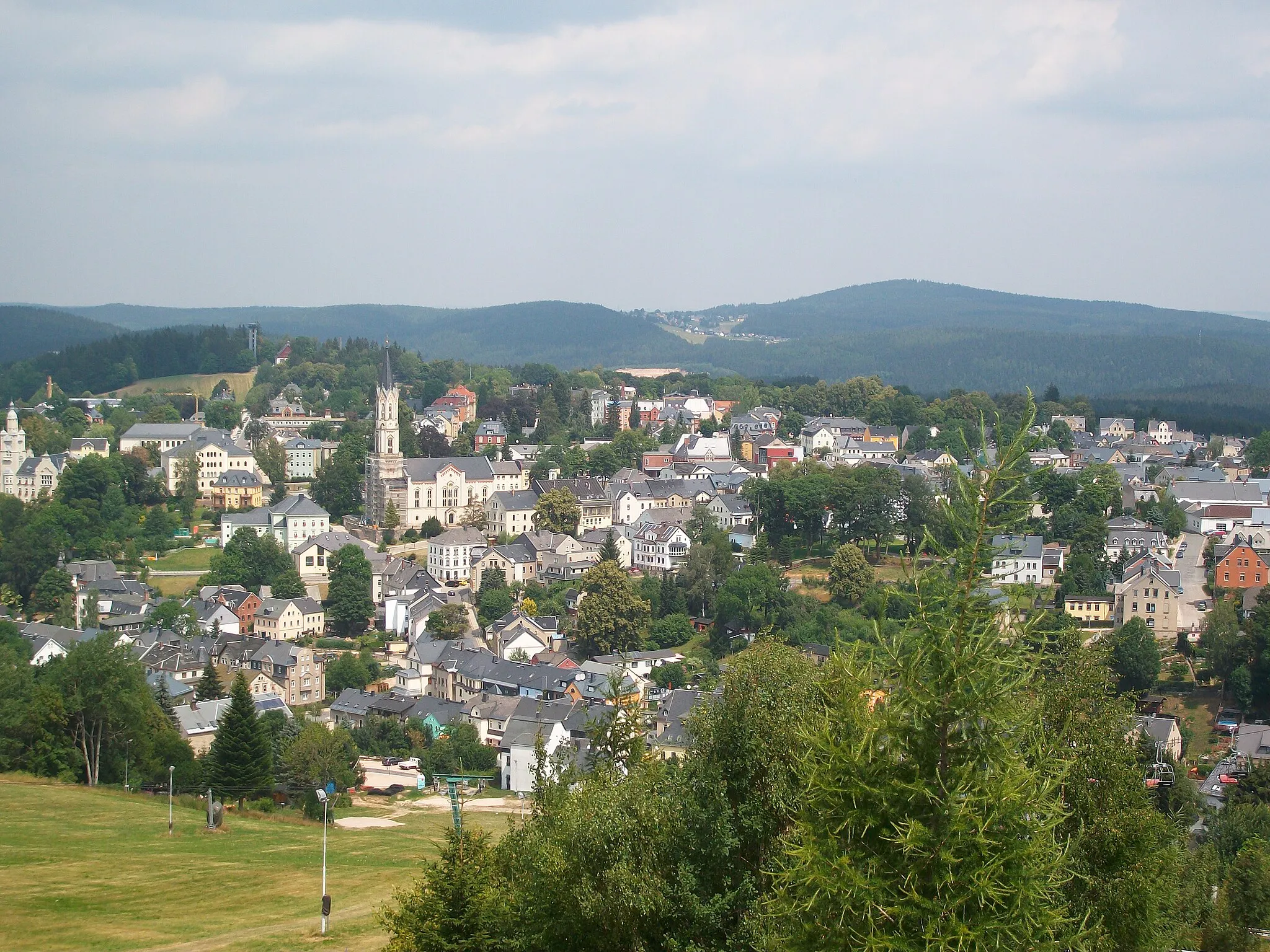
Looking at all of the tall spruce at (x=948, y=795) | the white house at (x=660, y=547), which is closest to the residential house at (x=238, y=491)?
the white house at (x=660, y=547)

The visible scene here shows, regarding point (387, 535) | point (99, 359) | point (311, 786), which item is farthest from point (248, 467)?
point (99, 359)

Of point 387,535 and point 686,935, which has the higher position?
point 686,935

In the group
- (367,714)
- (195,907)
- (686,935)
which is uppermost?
(686,935)

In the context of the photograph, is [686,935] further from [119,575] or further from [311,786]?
[119,575]

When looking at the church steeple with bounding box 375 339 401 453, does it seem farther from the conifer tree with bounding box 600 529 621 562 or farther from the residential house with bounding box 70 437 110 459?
the residential house with bounding box 70 437 110 459

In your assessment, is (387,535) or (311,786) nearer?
(311,786)

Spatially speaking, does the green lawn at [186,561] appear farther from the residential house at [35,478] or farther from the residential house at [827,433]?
the residential house at [827,433]

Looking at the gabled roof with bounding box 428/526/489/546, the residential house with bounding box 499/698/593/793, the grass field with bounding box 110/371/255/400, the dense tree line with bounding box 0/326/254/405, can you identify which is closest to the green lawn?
the gabled roof with bounding box 428/526/489/546
